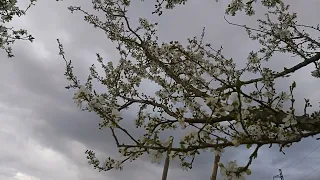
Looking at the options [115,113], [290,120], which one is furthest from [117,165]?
[290,120]

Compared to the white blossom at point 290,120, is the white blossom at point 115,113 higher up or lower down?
higher up

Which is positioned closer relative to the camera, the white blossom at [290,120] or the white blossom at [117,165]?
the white blossom at [290,120]

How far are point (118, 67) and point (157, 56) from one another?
67 centimetres

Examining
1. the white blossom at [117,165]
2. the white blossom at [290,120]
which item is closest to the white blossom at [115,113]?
the white blossom at [117,165]

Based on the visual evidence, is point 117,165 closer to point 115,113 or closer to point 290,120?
point 115,113

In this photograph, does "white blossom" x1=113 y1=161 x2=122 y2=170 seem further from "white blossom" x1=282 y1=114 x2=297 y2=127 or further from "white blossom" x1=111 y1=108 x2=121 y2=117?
"white blossom" x1=282 y1=114 x2=297 y2=127

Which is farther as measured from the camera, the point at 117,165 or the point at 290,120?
the point at 117,165

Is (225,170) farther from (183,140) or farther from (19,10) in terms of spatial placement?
(19,10)

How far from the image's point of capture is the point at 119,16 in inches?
200

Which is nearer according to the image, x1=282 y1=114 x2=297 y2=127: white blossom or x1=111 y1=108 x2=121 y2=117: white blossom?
x1=282 y1=114 x2=297 y2=127: white blossom

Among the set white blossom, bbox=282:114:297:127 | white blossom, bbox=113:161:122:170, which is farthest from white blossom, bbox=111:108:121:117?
white blossom, bbox=282:114:297:127

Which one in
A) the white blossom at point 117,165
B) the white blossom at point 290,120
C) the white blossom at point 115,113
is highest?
the white blossom at point 115,113

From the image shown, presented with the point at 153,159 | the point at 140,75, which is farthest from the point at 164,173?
the point at 153,159

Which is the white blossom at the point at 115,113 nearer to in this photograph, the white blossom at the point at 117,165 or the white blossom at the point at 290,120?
the white blossom at the point at 117,165
